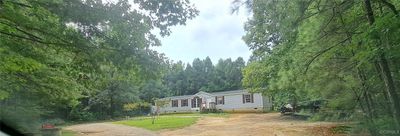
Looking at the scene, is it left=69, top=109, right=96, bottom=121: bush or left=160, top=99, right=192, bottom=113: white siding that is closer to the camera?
left=69, top=109, right=96, bottom=121: bush

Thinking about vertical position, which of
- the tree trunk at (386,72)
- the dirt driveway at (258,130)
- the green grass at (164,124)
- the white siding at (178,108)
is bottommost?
the dirt driveway at (258,130)

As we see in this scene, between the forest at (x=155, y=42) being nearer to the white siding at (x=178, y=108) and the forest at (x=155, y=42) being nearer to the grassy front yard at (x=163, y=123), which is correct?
the grassy front yard at (x=163, y=123)

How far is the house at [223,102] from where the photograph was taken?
44281 millimetres

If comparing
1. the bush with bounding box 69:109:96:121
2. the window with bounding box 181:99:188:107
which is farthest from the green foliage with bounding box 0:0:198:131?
the window with bounding box 181:99:188:107

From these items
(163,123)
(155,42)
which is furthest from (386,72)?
(163,123)

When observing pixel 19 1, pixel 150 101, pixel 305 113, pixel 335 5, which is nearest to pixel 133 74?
pixel 19 1

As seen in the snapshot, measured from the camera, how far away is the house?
1743 inches

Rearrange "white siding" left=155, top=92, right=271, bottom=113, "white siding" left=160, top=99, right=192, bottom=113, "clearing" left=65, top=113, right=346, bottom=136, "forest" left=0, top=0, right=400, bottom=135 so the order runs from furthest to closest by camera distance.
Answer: "white siding" left=160, top=99, right=192, bottom=113 → "white siding" left=155, top=92, right=271, bottom=113 → "clearing" left=65, top=113, right=346, bottom=136 → "forest" left=0, top=0, right=400, bottom=135

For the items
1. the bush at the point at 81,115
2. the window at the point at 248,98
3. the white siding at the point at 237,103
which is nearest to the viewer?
the bush at the point at 81,115

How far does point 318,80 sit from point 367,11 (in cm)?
537

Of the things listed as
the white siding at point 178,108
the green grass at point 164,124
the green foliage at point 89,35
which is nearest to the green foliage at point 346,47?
the green foliage at point 89,35

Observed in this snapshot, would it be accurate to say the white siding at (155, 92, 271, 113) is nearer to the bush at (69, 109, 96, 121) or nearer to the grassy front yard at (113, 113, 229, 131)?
the grassy front yard at (113, 113, 229, 131)

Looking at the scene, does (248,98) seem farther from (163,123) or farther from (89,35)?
(89,35)

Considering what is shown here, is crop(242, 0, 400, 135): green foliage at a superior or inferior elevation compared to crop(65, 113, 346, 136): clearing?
superior
